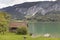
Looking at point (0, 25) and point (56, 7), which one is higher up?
point (0, 25)

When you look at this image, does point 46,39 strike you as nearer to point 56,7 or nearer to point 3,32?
point 3,32

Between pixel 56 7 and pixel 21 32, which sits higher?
pixel 21 32

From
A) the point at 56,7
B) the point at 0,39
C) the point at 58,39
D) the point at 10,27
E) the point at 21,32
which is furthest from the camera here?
the point at 56,7

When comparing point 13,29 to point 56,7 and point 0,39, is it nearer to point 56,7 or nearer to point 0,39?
point 0,39

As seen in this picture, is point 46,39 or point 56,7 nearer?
point 46,39

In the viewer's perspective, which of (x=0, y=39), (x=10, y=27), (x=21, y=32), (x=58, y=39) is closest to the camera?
(x=0, y=39)

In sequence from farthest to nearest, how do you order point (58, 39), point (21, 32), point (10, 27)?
point (10, 27), point (21, 32), point (58, 39)

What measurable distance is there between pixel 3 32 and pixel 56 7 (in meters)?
169

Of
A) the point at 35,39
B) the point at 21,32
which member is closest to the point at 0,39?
the point at 35,39

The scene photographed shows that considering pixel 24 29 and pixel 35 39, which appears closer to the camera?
pixel 35 39

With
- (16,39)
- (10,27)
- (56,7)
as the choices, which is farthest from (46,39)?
(56,7)

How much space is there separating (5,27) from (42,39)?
10.4m

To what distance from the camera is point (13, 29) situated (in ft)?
126

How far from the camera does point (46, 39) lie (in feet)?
79.7
